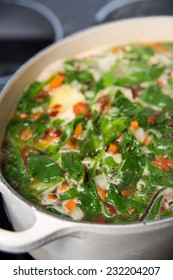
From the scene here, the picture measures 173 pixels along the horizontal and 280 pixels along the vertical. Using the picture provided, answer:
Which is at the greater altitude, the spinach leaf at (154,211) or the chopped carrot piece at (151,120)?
the chopped carrot piece at (151,120)

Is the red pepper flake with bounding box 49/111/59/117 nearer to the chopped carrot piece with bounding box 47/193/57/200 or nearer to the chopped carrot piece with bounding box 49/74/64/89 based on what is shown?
the chopped carrot piece with bounding box 49/74/64/89

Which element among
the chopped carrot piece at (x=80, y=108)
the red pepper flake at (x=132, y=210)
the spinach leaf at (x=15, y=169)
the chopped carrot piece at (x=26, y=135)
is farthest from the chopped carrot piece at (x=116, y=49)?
the red pepper flake at (x=132, y=210)

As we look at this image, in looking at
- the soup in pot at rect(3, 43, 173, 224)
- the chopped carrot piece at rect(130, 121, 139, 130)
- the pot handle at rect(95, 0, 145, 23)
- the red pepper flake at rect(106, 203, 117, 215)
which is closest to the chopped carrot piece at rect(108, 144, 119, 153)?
the soup in pot at rect(3, 43, 173, 224)

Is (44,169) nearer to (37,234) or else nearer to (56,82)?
(37,234)

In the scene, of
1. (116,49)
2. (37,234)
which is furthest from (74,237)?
(116,49)

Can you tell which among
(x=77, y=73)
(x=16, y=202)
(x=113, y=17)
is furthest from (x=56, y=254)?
(x=113, y=17)

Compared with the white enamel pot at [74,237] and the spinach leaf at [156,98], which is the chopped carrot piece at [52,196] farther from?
the spinach leaf at [156,98]
